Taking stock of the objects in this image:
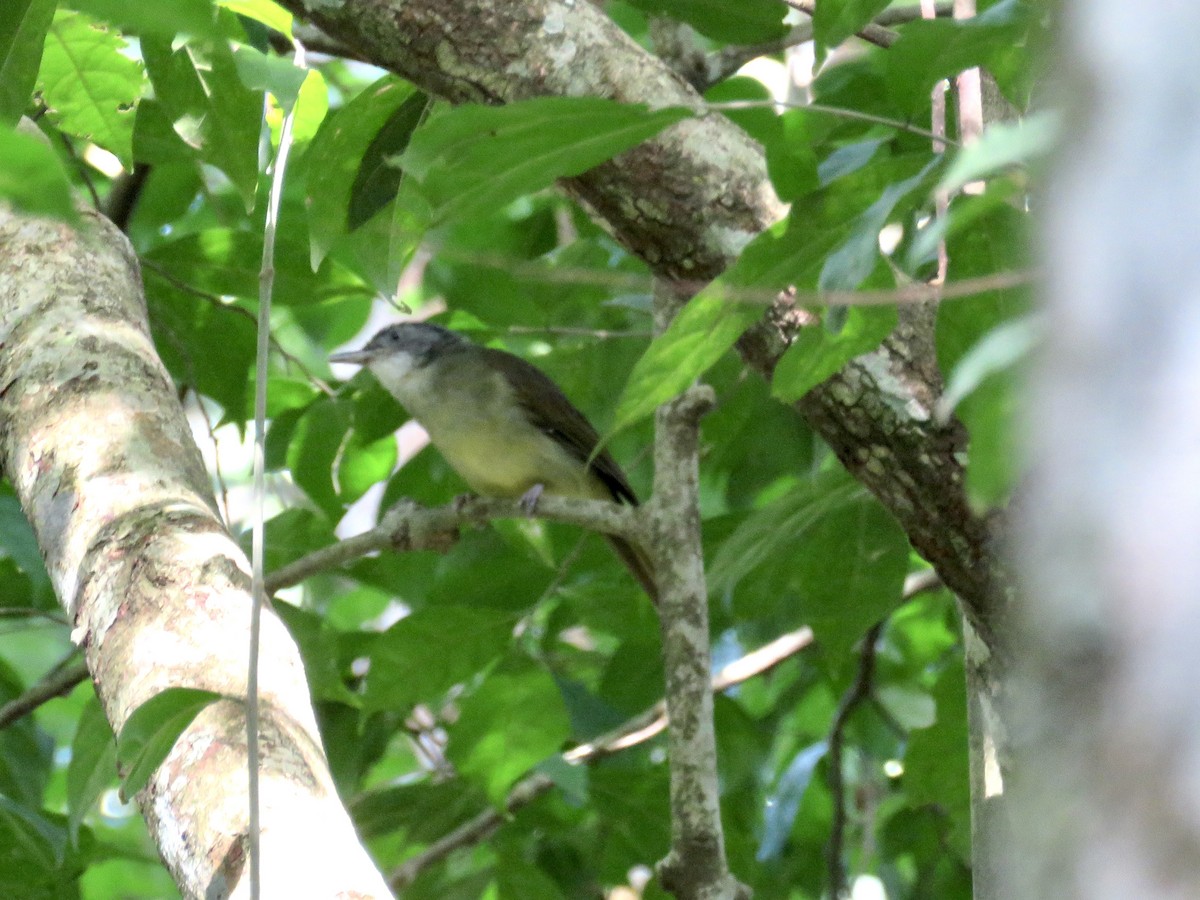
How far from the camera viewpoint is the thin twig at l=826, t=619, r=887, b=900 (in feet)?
13.0

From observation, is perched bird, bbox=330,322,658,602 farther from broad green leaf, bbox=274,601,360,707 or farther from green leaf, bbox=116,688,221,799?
green leaf, bbox=116,688,221,799

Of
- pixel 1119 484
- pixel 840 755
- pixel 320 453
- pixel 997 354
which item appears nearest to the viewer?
pixel 1119 484

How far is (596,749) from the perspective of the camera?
14.1 feet

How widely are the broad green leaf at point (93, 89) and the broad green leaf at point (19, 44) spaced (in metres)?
0.44

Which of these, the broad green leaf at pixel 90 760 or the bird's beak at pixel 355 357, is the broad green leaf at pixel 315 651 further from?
the bird's beak at pixel 355 357

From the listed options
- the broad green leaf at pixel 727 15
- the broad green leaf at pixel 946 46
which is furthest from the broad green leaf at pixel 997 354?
the broad green leaf at pixel 727 15

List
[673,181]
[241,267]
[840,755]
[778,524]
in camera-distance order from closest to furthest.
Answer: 1. [673,181]
2. [778,524]
3. [241,267]
4. [840,755]

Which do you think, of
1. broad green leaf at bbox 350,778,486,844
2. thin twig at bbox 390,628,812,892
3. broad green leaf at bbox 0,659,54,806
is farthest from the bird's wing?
broad green leaf at bbox 0,659,54,806

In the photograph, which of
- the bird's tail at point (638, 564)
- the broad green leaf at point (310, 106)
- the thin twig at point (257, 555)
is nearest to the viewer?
the thin twig at point (257, 555)

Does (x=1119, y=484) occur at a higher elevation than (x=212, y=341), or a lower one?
higher

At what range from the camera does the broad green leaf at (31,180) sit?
0.90 metres

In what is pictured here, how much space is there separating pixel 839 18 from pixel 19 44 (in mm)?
1133

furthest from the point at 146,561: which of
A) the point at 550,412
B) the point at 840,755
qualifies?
the point at 550,412

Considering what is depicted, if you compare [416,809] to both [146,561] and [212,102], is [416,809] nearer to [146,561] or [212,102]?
[146,561]
